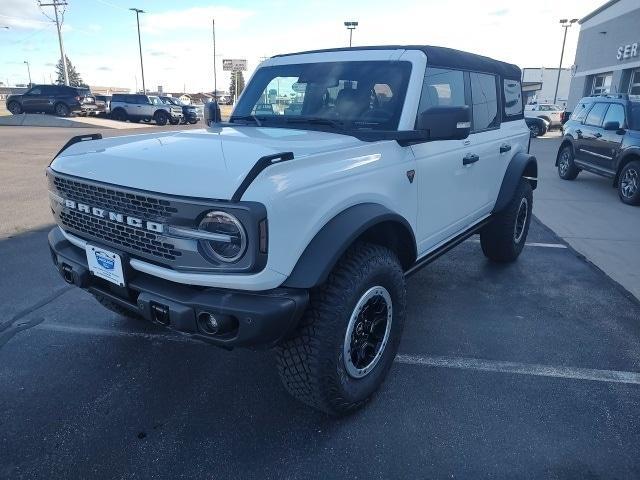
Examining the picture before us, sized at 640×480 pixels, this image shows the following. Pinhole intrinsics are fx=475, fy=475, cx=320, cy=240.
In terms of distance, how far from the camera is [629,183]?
333 inches

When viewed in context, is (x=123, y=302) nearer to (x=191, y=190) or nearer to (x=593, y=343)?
(x=191, y=190)

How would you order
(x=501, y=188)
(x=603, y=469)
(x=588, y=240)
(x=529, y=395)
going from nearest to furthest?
(x=603, y=469)
(x=529, y=395)
(x=501, y=188)
(x=588, y=240)

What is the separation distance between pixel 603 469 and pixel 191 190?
7.58ft

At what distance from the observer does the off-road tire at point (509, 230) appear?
470 cm

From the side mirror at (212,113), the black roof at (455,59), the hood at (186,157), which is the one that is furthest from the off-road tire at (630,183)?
the hood at (186,157)

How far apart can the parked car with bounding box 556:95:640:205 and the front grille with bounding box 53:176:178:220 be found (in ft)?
28.4

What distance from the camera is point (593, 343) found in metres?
3.49

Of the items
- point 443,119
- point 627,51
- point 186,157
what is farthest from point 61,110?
point 627,51

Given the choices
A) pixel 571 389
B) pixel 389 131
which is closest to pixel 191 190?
pixel 389 131

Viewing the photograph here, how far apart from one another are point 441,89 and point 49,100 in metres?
30.5

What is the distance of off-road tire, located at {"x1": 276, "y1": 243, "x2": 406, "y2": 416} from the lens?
2.27 metres

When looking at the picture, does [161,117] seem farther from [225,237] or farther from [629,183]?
[225,237]

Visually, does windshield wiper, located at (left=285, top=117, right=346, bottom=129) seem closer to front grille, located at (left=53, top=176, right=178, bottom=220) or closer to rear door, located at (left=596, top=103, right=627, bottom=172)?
front grille, located at (left=53, top=176, right=178, bottom=220)

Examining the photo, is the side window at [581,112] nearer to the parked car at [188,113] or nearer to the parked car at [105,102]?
the parked car at [188,113]
